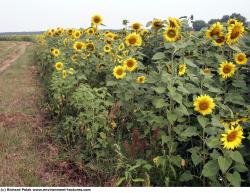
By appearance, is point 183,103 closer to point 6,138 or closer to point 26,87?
point 6,138

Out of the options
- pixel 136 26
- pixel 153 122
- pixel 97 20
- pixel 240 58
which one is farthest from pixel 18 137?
pixel 240 58

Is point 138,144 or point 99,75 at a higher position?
point 99,75

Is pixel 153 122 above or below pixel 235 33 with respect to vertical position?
below

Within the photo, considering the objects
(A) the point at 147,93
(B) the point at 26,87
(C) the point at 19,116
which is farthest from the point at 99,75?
(B) the point at 26,87

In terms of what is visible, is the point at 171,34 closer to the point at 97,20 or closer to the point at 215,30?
the point at 215,30

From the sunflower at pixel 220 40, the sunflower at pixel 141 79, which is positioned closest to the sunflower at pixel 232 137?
the sunflower at pixel 220 40

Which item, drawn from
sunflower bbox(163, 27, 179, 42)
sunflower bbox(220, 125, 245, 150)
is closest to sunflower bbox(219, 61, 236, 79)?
sunflower bbox(163, 27, 179, 42)

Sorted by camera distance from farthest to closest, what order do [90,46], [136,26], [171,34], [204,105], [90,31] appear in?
[90,31], [90,46], [136,26], [171,34], [204,105]

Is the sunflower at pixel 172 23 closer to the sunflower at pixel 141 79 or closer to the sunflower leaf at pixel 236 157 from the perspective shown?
the sunflower at pixel 141 79

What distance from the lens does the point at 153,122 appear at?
4016mm

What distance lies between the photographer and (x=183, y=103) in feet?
12.2

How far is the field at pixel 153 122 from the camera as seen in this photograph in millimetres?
3391

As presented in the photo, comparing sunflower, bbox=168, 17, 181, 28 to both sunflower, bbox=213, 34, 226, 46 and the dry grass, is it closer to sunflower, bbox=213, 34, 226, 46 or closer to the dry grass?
sunflower, bbox=213, 34, 226, 46

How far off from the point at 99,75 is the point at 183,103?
2.92 metres
